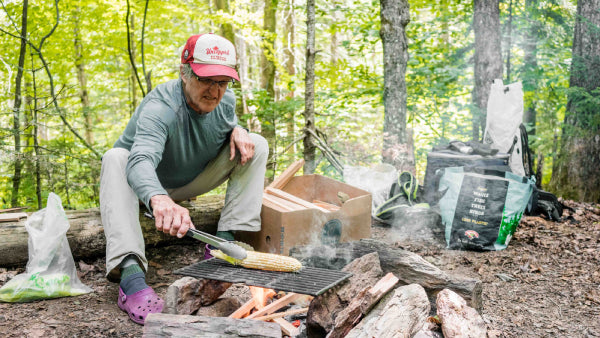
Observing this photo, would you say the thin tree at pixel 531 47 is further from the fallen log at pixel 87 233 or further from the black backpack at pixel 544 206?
the fallen log at pixel 87 233

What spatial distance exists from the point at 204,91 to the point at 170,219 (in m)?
0.92

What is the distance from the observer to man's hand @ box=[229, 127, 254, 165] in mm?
2717

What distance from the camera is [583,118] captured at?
18.4 feet

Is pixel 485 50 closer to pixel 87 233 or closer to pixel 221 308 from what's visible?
pixel 221 308

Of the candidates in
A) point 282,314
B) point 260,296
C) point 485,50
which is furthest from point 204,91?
point 485,50

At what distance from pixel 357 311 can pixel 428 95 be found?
6.09 meters

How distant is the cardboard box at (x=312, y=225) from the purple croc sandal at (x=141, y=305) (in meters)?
0.94

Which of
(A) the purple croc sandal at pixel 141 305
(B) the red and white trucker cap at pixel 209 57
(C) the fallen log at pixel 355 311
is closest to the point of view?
(C) the fallen log at pixel 355 311

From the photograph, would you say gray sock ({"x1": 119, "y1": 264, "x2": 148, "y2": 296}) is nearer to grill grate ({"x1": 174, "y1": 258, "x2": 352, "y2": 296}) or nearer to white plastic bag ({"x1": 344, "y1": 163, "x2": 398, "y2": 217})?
grill grate ({"x1": 174, "y1": 258, "x2": 352, "y2": 296})

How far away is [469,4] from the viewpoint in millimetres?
7355

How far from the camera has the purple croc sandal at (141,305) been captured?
2.05 m

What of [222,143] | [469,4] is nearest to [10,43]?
[222,143]

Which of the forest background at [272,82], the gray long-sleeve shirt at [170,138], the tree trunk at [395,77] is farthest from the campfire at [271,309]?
the tree trunk at [395,77]

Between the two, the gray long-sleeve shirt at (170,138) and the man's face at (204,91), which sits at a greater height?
the man's face at (204,91)
